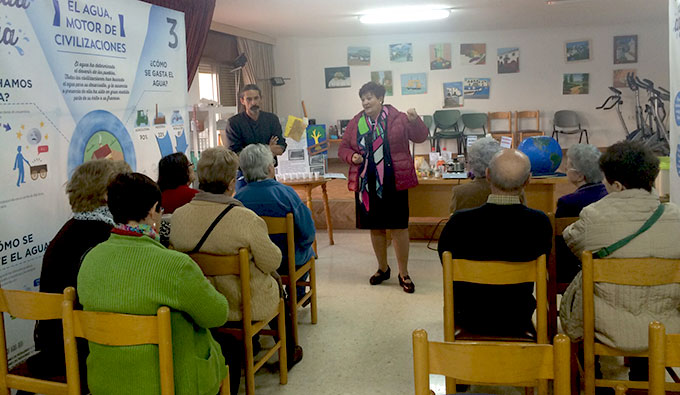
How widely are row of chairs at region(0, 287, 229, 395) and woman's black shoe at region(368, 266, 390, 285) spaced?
282 cm

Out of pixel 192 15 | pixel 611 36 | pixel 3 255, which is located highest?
pixel 611 36

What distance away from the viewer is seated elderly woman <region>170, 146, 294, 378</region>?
251cm

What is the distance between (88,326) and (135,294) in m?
0.16

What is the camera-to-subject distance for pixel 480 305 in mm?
2465

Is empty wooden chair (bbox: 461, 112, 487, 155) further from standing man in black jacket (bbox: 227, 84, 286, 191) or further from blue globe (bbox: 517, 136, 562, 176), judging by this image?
standing man in black jacket (bbox: 227, 84, 286, 191)

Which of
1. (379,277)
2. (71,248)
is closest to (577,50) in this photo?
(379,277)

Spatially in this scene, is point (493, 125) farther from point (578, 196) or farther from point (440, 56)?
point (578, 196)

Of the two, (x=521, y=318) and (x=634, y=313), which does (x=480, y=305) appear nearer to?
(x=521, y=318)

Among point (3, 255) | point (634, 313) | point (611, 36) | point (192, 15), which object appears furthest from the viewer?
point (611, 36)

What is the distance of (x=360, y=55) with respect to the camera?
12.2 metres

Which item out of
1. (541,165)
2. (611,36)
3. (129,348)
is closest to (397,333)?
(129,348)

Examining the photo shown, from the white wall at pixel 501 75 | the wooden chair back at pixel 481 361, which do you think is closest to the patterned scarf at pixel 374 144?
the wooden chair back at pixel 481 361

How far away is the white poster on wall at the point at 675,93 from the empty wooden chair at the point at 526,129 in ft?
26.5

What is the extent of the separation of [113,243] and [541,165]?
14.4ft
